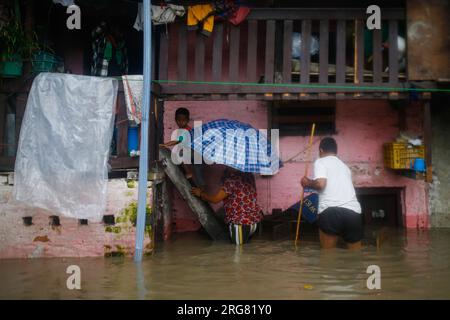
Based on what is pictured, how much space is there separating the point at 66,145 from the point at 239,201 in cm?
264

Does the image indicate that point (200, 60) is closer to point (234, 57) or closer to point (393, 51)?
point (234, 57)

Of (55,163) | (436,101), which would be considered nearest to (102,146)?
(55,163)

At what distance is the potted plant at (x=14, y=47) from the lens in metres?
6.46

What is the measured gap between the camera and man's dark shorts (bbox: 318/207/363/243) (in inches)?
257

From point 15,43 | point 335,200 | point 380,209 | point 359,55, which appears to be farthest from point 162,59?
point 380,209

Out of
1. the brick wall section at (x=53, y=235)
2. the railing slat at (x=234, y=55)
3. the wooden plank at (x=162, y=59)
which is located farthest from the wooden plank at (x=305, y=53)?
the brick wall section at (x=53, y=235)

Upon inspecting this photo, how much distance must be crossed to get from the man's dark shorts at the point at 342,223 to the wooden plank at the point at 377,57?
213 centimetres

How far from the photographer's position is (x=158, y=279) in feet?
18.3

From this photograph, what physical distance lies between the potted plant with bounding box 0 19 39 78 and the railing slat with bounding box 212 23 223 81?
251cm

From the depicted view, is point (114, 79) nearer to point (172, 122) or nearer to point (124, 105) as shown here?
point (124, 105)

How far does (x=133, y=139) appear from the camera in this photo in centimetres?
695

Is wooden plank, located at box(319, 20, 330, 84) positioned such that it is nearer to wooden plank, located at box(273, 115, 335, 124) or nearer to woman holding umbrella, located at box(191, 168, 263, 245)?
wooden plank, located at box(273, 115, 335, 124)

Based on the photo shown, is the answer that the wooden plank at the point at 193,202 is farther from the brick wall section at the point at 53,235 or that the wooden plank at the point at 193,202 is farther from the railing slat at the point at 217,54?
the railing slat at the point at 217,54

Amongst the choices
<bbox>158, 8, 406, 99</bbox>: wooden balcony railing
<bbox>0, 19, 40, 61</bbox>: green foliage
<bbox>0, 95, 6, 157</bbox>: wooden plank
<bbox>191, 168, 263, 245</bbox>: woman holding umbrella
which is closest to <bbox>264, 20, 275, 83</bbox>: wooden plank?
<bbox>158, 8, 406, 99</bbox>: wooden balcony railing
